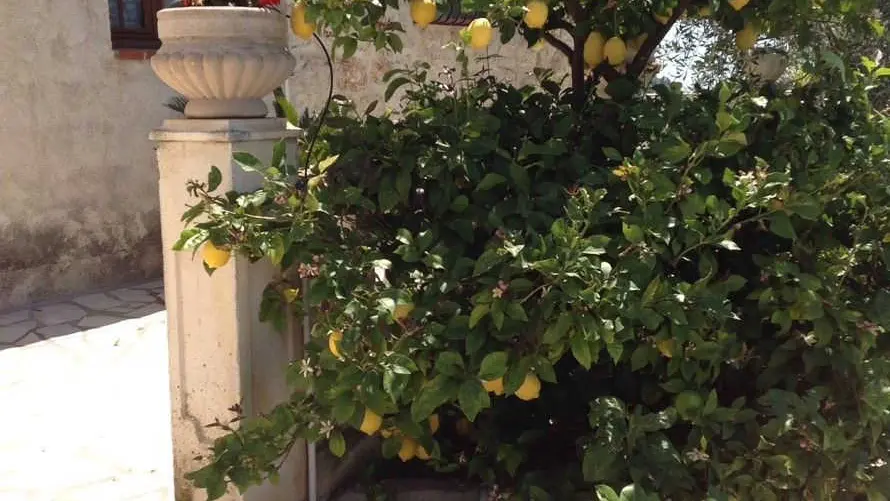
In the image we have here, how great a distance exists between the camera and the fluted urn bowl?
207cm

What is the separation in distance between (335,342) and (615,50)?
121cm

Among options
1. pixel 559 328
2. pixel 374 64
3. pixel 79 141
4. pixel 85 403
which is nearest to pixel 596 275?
pixel 559 328

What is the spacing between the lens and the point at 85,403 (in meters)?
3.56

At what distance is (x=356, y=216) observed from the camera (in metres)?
2.22

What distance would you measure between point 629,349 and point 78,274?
15.2 feet

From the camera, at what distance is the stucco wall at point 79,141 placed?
5.14 m

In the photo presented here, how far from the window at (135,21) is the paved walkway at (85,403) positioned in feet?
6.27

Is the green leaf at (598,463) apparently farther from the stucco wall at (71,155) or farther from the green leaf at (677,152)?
the stucco wall at (71,155)

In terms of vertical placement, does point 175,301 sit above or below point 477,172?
below

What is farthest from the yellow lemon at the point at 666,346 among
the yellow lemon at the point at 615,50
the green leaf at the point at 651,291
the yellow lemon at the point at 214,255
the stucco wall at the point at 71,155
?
the stucco wall at the point at 71,155

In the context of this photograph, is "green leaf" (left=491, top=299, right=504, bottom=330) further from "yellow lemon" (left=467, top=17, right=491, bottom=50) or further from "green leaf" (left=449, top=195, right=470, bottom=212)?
"yellow lemon" (left=467, top=17, right=491, bottom=50)

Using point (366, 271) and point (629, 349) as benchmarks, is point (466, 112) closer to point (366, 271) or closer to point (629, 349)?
point (366, 271)

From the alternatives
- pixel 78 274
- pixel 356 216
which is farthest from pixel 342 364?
pixel 78 274

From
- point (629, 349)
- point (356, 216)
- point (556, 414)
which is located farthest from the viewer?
point (556, 414)
